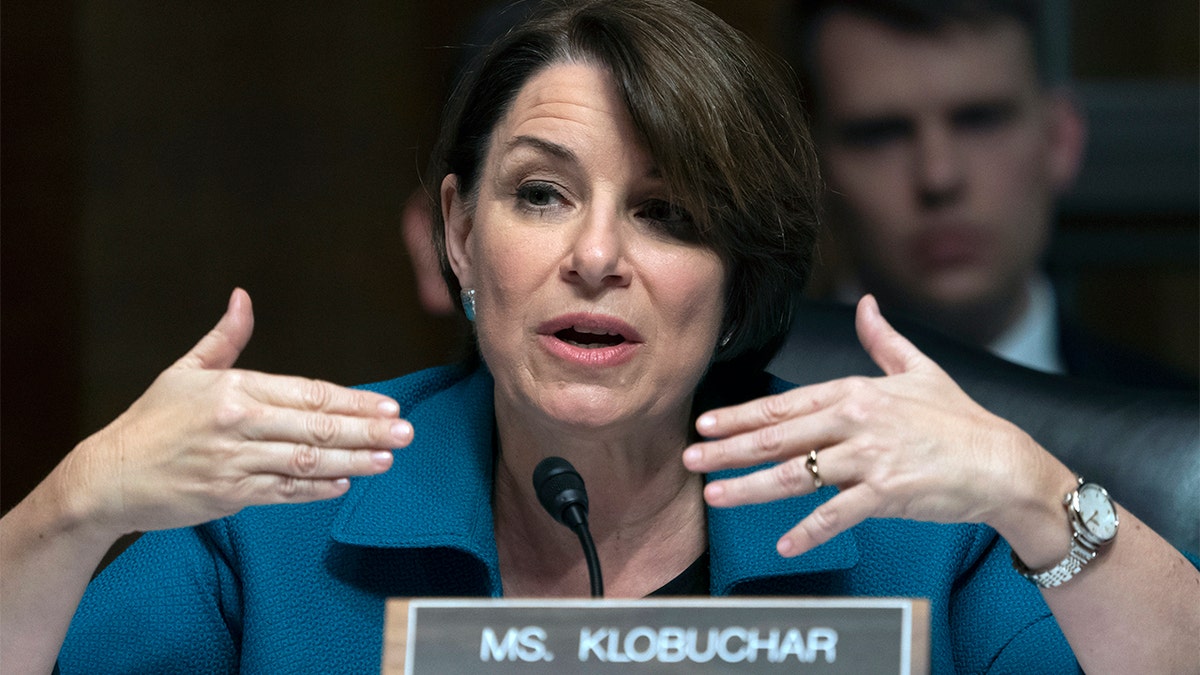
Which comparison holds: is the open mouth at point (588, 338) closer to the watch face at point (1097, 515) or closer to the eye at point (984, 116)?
the watch face at point (1097, 515)

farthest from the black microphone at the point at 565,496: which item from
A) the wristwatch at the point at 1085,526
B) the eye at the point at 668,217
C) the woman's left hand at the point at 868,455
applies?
the wristwatch at the point at 1085,526

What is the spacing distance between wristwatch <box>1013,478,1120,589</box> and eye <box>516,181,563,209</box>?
624 mm

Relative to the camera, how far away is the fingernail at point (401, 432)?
117 centimetres

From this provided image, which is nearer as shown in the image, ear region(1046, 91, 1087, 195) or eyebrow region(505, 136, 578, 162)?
eyebrow region(505, 136, 578, 162)

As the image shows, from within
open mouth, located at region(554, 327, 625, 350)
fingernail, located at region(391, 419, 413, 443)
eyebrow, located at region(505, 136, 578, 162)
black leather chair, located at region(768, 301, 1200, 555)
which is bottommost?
black leather chair, located at region(768, 301, 1200, 555)

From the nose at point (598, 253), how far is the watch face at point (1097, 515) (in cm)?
51

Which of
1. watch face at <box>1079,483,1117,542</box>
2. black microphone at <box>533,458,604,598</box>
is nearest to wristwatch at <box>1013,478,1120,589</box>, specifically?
watch face at <box>1079,483,1117,542</box>

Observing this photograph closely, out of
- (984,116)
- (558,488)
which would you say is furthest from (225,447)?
(984,116)

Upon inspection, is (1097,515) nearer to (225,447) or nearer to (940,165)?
(225,447)

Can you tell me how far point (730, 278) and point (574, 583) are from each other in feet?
1.36

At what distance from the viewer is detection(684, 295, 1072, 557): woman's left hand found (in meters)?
1.19

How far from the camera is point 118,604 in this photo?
1518 mm

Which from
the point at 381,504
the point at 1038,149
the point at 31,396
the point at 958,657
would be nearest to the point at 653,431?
the point at 381,504

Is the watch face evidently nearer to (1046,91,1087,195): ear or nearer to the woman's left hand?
the woman's left hand
